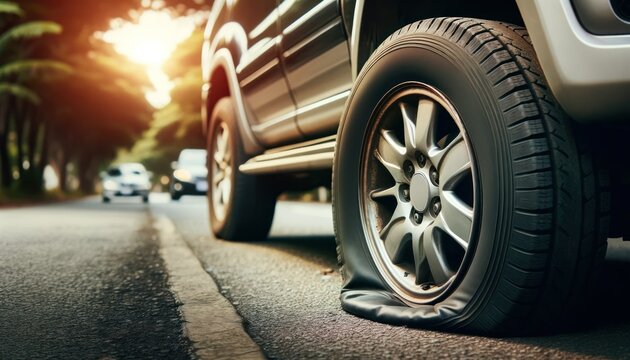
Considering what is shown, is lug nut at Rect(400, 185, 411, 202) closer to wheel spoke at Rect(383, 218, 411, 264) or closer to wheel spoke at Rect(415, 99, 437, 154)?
wheel spoke at Rect(383, 218, 411, 264)

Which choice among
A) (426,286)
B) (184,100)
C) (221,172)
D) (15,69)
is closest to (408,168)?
(426,286)

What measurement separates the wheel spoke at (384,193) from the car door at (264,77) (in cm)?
131

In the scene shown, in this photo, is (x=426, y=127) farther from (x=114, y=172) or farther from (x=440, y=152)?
(x=114, y=172)

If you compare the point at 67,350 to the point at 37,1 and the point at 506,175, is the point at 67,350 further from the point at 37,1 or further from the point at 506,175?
the point at 37,1

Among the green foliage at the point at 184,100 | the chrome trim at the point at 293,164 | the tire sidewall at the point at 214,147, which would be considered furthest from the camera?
the green foliage at the point at 184,100

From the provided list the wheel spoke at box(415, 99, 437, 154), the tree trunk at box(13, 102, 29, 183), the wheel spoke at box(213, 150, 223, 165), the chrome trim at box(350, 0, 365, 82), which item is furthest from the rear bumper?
the tree trunk at box(13, 102, 29, 183)

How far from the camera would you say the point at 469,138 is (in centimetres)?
213

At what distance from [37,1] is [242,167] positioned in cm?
1530

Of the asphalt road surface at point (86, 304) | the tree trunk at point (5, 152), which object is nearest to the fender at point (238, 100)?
the asphalt road surface at point (86, 304)

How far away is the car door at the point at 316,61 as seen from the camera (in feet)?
10.5

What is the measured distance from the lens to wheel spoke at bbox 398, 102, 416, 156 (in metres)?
2.42

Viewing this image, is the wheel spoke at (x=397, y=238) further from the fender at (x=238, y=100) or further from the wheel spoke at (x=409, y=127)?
the fender at (x=238, y=100)

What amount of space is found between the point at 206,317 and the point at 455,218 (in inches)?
36.9

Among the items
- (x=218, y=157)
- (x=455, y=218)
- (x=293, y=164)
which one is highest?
(x=218, y=157)
